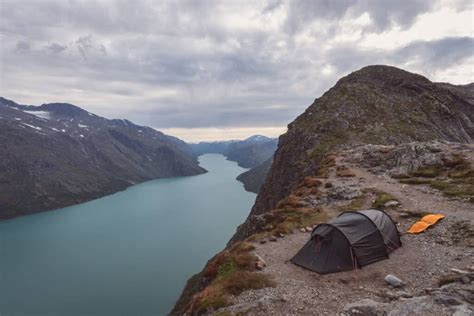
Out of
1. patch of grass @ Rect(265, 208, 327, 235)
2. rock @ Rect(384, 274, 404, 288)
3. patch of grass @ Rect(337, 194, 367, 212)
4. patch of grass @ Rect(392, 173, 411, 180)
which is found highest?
patch of grass @ Rect(392, 173, 411, 180)

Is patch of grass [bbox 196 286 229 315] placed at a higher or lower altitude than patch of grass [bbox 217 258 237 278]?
lower

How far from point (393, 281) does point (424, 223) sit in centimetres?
998

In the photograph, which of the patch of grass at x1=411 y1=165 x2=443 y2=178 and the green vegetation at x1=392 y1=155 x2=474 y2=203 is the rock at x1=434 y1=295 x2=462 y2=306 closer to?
the green vegetation at x1=392 y1=155 x2=474 y2=203

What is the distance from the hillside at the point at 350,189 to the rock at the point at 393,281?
56cm

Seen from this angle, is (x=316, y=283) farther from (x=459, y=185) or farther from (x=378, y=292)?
(x=459, y=185)

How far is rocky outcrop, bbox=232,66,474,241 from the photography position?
73.2 meters

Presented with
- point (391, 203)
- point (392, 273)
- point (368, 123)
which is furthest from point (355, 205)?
point (368, 123)

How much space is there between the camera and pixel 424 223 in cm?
2489

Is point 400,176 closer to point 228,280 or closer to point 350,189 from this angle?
point 350,189

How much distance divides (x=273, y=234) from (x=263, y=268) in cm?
713

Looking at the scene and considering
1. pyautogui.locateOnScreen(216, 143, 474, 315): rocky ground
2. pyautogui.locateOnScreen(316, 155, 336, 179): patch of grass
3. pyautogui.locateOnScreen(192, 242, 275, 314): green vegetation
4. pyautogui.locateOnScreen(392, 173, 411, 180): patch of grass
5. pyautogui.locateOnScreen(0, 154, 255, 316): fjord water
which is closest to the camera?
pyautogui.locateOnScreen(216, 143, 474, 315): rocky ground

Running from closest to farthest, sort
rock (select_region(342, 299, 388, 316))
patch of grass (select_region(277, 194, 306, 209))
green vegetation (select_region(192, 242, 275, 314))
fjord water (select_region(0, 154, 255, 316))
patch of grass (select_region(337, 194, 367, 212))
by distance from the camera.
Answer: rock (select_region(342, 299, 388, 316))
green vegetation (select_region(192, 242, 275, 314))
patch of grass (select_region(337, 194, 367, 212))
patch of grass (select_region(277, 194, 306, 209))
fjord water (select_region(0, 154, 255, 316))

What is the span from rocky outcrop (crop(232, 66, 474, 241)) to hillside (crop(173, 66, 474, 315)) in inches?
12.2

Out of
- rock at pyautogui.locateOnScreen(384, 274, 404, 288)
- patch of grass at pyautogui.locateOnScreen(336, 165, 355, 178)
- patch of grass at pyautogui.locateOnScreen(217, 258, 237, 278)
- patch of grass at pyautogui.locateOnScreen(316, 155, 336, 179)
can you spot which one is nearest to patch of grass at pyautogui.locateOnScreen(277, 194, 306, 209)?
patch of grass at pyautogui.locateOnScreen(316, 155, 336, 179)
